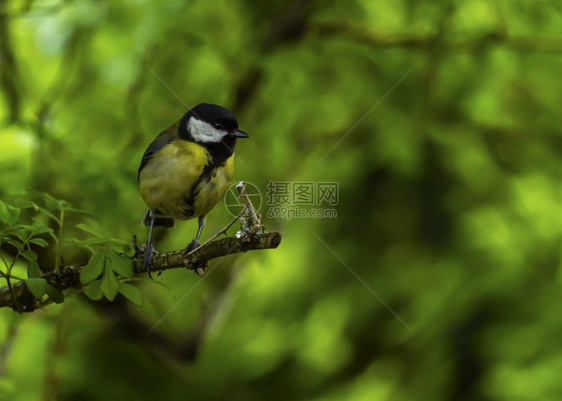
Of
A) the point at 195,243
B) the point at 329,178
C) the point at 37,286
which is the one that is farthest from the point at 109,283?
the point at 329,178

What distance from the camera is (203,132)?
1.68 meters

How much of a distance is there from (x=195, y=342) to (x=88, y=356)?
54 cm

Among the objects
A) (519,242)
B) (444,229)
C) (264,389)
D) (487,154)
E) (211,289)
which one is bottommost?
(264,389)

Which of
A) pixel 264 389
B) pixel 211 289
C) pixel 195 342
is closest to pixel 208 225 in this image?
pixel 211 289

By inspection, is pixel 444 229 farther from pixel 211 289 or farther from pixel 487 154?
pixel 211 289

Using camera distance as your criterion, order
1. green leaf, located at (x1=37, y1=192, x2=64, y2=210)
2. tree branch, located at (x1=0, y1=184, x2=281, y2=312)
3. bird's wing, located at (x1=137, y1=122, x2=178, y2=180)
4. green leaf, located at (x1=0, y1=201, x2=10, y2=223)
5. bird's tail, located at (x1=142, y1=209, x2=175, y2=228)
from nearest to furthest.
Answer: tree branch, located at (x1=0, y1=184, x2=281, y2=312) < green leaf, located at (x1=0, y1=201, x2=10, y2=223) < green leaf, located at (x1=37, y1=192, x2=64, y2=210) < bird's wing, located at (x1=137, y1=122, x2=178, y2=180) < bird's tail, located at (x1=142, y1=209, x2=175, y2=228)

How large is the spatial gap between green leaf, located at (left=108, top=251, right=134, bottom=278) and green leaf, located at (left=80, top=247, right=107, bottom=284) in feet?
0.06

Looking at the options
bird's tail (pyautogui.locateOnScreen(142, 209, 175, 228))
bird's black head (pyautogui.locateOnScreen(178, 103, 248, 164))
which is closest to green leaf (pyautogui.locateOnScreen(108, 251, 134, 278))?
bird's black head (pyautogui.locateOnScreen(178, 103, 248, 164))

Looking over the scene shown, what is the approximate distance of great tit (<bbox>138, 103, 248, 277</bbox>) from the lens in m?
1.61

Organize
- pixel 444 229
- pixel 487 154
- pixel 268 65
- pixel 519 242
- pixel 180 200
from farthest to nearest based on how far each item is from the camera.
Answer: pixel 444 229
pixel 487 154
pixel 519 242
pixel 268 65
pixel 180 200

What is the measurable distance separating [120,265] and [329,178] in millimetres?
1915

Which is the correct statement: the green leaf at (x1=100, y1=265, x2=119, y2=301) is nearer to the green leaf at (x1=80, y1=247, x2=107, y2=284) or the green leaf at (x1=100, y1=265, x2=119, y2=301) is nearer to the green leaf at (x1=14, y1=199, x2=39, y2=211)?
the green leaf at (x1=80, y1=247, x2=107, y2=284)

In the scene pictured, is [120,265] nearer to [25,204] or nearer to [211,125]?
[25,204]

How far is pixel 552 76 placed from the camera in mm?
3082
